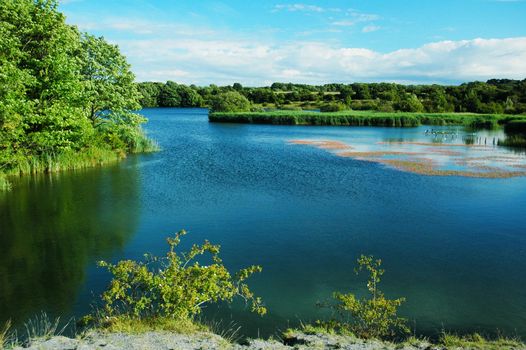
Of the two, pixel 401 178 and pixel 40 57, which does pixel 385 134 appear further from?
pixel 40 57

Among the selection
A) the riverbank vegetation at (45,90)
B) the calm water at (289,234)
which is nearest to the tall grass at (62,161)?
the riverbank vegetation at (45,90)

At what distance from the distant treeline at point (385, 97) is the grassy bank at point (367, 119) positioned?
42.7ft

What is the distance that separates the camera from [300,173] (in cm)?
3048

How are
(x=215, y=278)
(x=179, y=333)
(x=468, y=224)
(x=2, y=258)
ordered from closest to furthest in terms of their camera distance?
(x=179, y=333) < (x=215, y=278) < (x=2, y=258) < (x=468, y=224)

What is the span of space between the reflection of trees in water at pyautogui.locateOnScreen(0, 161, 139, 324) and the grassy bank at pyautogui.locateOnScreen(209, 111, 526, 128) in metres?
54.9

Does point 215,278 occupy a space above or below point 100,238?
above

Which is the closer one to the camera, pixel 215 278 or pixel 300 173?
pixel 215 278

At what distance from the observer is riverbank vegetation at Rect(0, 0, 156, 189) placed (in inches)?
899

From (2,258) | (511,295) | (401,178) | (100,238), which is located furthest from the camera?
(401,178)

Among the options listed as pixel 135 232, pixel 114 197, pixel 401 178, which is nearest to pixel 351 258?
pixel 135 232

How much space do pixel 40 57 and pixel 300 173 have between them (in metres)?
17.2

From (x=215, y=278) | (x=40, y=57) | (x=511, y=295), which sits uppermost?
(x=40, y=57)

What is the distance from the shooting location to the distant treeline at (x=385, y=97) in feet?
317

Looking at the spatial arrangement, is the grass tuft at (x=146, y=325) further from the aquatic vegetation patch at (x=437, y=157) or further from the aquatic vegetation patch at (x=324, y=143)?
the aquatic vegetation patch at (x=324, y=143)
